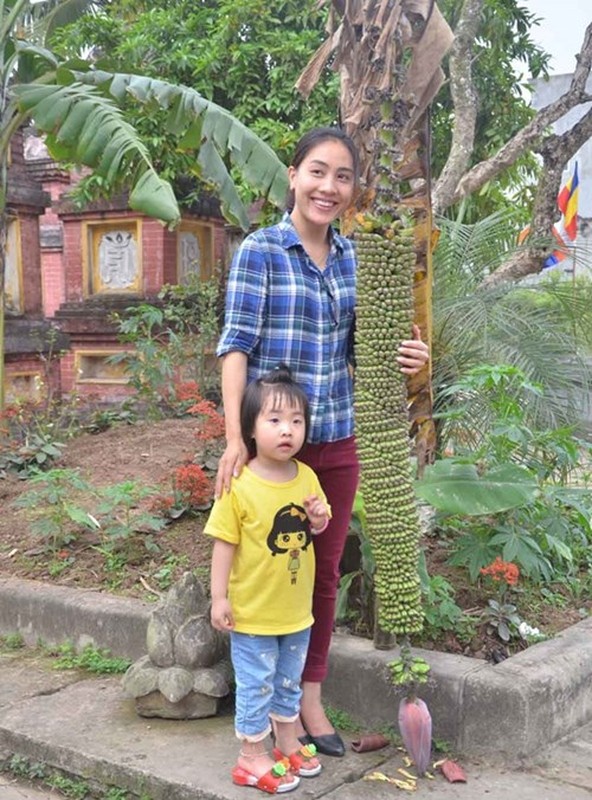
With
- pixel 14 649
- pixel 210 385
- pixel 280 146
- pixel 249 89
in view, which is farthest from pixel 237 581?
pixel 249 89

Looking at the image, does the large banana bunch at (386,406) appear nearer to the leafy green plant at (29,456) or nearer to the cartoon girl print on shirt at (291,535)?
the cartoon girl print on shirt at (291,535)

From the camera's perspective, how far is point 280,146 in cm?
906

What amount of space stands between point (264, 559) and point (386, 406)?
1.96 feet

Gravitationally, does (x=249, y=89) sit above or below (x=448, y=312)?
above

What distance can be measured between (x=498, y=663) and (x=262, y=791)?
0.98 metres

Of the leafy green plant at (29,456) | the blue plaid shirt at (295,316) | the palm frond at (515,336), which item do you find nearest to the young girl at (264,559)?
the blue plaid shirt at (295,316)

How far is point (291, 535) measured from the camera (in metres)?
2.94

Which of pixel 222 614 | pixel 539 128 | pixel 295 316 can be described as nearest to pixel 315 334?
pixel 295 316

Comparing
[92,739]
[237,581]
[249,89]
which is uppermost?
[249,89]

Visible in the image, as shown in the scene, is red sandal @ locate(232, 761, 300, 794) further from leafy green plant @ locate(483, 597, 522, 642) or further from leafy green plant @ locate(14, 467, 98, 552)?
leafy green plant @ locate(14, 467, 98, 552)

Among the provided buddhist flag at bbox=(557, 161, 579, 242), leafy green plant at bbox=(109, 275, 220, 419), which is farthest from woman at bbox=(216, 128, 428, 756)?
buddhist flag at bbox=(557, 161, 579, 242)

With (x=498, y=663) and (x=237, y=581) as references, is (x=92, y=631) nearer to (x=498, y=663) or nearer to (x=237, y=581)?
(x=237, y=581)

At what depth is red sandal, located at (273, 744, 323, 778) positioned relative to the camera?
296 centimetres

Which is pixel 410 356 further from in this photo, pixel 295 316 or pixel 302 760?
pixel 302 760
